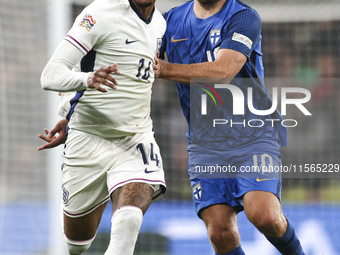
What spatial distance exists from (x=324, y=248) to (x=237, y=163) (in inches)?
101

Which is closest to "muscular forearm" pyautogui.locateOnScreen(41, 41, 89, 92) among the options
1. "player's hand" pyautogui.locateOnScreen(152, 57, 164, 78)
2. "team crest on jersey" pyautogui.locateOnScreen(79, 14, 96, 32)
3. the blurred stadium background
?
"team crest on jersey" pyautogui.locateOnScreen(79, 14, 96, 32)

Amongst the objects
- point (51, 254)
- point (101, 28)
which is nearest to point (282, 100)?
point (51, 254)

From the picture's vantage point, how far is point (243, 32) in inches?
166

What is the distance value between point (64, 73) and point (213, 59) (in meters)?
1.17

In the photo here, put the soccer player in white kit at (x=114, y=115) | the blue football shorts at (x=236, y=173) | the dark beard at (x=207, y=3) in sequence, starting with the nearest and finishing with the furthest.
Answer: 1. the soccer player in white kit at (x=114, y=115)
2. the blue football shorts at (x=236, y=173)
3. the dark beard at (x=207, y=3)

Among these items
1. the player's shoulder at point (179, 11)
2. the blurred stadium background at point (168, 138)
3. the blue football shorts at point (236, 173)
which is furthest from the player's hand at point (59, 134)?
the blurred stadium background at point (168, 138)

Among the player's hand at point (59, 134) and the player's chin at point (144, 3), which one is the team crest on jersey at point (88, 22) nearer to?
the player's chin at point (144, 3)

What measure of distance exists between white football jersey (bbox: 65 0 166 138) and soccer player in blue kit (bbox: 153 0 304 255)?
1.04ft

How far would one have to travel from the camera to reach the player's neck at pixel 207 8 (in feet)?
14.4

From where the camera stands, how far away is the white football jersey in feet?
12.4

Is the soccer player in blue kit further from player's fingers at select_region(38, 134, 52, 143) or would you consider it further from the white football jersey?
player's fingers at select_region(38, 134, 52, 143)

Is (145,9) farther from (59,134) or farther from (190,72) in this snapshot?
(59,134)

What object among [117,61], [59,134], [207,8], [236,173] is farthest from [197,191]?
[207,8]
